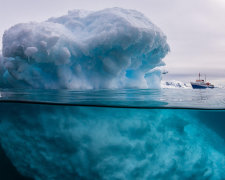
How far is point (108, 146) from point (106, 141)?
111 mm

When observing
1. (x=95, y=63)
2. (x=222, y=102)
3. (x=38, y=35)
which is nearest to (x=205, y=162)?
(x=222, y=102)

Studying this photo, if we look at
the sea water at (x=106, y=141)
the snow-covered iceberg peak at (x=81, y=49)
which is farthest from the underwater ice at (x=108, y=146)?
the snow-covered iceberg peak at (x=81, y=49)

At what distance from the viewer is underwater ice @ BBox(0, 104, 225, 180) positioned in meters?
3.80

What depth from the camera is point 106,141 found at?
3.81 metres

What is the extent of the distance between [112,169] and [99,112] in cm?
131

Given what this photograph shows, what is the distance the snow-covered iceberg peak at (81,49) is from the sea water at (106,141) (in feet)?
11.3

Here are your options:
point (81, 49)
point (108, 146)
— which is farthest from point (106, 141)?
point (81, 49)

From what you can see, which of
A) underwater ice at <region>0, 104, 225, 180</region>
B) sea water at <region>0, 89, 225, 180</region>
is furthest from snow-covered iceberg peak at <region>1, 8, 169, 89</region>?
underwater ice at <region>0, 104, 225, 180</region>

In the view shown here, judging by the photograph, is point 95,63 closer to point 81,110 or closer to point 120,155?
point 81,110

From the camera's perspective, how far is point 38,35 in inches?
291

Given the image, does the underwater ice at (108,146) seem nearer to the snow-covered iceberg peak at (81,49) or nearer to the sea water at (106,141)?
the sea water at (106,141)

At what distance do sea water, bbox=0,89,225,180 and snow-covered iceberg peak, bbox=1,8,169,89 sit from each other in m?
3.44

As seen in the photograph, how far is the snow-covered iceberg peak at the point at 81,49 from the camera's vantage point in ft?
24.8

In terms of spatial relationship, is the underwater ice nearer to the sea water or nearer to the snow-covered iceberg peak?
the sea water
